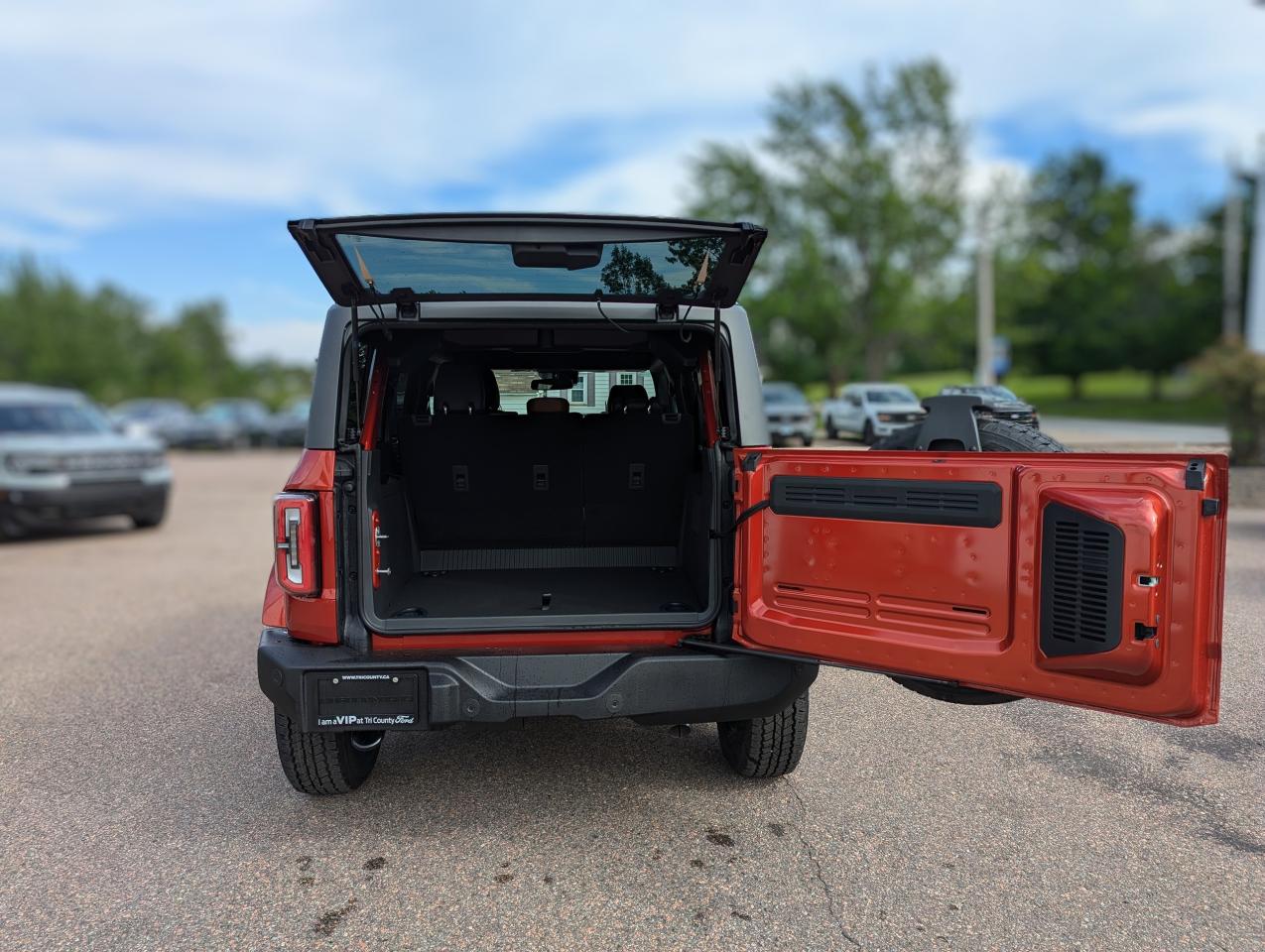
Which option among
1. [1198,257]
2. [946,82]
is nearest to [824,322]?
[946,82]

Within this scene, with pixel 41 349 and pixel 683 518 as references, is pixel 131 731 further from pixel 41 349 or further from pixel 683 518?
pixel 41 349

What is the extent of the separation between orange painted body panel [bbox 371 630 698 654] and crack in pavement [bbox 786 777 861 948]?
83 cm

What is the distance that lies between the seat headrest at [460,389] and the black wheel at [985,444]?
1.92 metres

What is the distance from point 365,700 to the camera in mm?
3076

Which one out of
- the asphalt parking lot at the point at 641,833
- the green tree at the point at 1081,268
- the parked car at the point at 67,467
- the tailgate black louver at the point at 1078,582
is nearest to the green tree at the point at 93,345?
the green tree at the point at 1081,268

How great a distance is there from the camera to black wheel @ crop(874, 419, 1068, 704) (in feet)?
9.50

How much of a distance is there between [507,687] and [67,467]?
31.5ft

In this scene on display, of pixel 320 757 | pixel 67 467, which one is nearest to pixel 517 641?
pixel 320 757

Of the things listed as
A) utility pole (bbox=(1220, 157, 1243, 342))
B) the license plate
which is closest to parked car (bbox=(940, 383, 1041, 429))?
the license plate

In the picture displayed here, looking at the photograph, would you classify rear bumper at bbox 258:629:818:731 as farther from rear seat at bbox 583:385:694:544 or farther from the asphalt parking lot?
rear seat at bbox 583:385:694:544

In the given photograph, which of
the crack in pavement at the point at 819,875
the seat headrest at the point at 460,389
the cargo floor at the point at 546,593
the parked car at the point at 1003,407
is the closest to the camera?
the crack in pavement at the point at 819,875

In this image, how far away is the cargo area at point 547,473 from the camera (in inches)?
160

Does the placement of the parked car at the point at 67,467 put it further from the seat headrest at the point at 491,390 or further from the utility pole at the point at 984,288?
the utility pole at the point at 984,288

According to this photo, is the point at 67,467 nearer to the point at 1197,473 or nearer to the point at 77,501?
the point at 77,501
